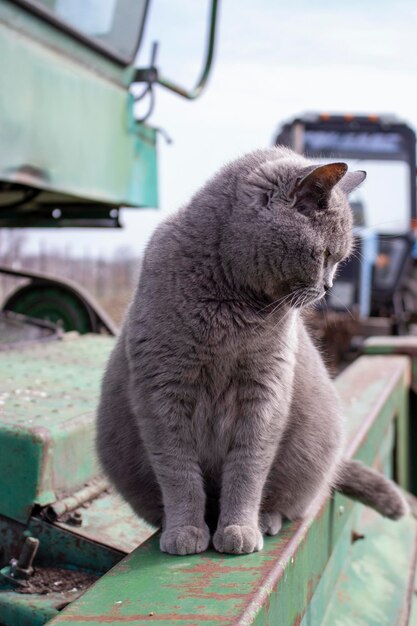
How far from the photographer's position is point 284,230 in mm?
A: 1529

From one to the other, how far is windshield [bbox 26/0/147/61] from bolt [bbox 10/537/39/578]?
1.99 m

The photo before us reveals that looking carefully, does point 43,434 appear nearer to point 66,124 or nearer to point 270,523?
point 270,523

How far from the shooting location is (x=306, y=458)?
170 cm

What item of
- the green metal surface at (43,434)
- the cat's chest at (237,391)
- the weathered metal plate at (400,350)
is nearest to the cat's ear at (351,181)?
the cat's chest at (237,391)

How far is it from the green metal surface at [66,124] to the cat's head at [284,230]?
48.5 inches

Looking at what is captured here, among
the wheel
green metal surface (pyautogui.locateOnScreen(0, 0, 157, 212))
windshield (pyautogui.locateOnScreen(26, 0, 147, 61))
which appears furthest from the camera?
the wheel

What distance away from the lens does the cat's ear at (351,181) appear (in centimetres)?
169

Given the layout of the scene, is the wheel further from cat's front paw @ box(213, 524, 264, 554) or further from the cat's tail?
cat's front paw @ box(213, 524, 264, 554)

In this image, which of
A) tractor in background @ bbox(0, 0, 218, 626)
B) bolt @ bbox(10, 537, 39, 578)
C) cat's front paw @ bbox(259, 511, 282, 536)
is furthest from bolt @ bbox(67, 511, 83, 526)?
cat's front paw @ bbox(259, 511, 282, 536)

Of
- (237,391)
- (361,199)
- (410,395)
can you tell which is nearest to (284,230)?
(237,391)

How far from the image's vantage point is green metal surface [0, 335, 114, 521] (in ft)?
5.31

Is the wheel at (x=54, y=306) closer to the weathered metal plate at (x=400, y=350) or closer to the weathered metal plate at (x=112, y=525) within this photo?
the weathered metal plate at (x=400, y=350)

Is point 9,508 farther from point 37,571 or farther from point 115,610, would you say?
point 115,610

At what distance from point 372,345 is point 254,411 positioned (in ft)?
8.12
